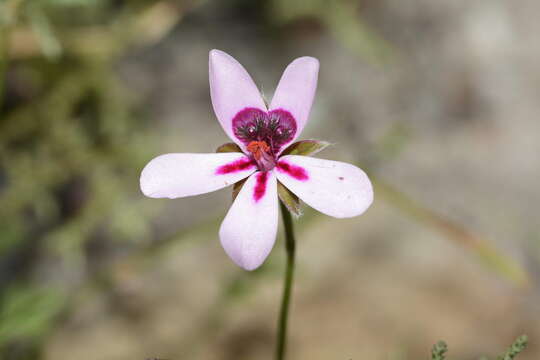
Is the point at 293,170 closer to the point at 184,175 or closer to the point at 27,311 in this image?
the point at 184,175

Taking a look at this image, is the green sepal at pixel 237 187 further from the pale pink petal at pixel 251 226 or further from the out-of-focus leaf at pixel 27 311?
the out-of-focus leaf at pixel 27 311

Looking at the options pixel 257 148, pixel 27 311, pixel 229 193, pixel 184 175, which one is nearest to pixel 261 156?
pixel 257 148

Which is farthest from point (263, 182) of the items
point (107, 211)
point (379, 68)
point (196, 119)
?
point (379, 68)

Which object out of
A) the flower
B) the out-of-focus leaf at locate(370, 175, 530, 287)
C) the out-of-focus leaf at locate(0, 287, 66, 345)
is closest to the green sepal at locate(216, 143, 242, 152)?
the flower

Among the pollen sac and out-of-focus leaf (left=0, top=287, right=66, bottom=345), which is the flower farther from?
out-of-focus leaf (left=0, top=287, right=66, bottom=345)

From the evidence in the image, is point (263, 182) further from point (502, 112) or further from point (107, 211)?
point (502, 112)

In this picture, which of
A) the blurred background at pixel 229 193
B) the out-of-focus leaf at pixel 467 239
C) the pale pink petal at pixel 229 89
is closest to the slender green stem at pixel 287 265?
the pale pink petal at pixel 229 89
